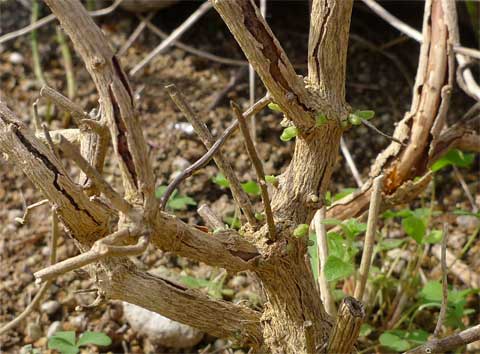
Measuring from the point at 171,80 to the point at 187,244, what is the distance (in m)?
1.26

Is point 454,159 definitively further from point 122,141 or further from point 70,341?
point 122,141

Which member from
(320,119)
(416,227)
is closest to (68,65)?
(416,227)

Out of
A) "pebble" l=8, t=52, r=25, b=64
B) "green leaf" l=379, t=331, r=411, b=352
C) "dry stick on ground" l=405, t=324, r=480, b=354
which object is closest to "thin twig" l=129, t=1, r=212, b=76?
"pebble" l=8, t=52, r=25, b=64

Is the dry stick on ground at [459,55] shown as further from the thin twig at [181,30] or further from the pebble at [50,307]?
the pebble at [50,307]

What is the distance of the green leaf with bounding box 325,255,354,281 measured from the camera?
1.16 m

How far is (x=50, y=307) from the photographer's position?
1579mm

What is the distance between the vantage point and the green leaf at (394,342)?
53.5 inches

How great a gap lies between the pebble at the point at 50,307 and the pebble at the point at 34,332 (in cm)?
5

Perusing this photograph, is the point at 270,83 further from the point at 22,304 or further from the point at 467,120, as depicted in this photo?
the point at 22,304

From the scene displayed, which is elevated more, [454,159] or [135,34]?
[135,34]

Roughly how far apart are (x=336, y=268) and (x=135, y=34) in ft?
4.03

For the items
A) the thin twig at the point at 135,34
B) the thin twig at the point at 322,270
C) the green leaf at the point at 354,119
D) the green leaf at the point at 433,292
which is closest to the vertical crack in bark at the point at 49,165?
the green leaf at the point at 354,119

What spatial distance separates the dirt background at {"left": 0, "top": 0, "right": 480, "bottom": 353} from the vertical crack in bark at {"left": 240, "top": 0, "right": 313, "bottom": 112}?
69 centimetres

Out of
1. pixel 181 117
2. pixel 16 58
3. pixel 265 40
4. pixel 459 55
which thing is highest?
pixel 16 58
